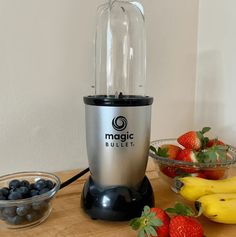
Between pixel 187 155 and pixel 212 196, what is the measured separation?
0.41 ft

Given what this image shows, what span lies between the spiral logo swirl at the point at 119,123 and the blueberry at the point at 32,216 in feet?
0.66

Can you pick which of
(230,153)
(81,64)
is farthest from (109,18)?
(230,153)

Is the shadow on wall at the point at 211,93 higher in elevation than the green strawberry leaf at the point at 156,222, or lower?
higher

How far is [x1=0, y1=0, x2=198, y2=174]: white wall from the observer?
69 cm

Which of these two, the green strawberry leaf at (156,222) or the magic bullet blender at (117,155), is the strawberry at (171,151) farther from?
the green strawberry leaf at (156,222)

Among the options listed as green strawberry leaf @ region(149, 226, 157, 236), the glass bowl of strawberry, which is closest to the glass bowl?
the glass bowl of strawberry

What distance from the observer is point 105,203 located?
53 centimetres

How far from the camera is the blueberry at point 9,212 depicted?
0.49 metres

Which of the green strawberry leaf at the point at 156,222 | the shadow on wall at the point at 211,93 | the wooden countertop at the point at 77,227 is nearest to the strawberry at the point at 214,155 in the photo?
the wooden countertop at the point at 77,227

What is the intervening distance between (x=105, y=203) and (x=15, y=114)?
325 millimetres

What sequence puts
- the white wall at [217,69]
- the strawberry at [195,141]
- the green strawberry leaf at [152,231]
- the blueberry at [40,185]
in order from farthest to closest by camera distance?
the white wall at [217,69]
the strawberry at [195,141]
the blueberry at [40,185]
the green strawberry leaf at [152,231]

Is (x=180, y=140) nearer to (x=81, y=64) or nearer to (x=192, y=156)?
(x=192, y=156)

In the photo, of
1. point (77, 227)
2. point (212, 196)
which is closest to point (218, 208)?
point (212, 196)

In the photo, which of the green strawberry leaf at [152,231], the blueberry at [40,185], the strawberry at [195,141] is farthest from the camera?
the strawberry at [195,141]
